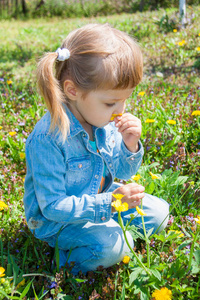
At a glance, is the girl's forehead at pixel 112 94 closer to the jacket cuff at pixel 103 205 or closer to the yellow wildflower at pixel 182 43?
the jacket cuff at pixel 103 205

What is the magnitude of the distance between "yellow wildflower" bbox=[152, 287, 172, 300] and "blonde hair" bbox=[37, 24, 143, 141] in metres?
0.83

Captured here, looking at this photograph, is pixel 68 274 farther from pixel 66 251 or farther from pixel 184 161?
pixel 184 161

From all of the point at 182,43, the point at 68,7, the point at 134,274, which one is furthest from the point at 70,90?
the point at 68,7

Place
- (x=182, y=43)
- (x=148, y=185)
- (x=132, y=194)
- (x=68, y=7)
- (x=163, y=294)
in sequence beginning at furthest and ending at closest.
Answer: (x=68, y=7) < (x=182, y=43) < (x=148, y=185) < (x=132, y=194) < (x=163, y=294)

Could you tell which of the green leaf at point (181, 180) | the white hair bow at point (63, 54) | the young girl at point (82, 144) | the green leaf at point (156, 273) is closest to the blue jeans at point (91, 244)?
the young girl at point (82, 144)

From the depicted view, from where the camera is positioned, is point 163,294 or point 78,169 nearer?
point 163,294

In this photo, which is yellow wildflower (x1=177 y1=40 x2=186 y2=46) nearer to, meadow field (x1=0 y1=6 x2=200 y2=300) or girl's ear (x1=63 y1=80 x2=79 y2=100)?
meadow field (x1=0 y1=6 x2=200 y2=300)

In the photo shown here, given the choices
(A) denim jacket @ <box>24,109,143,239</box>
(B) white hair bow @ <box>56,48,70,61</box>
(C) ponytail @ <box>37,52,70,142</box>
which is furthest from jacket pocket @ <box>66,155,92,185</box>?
(B) white hair bow @ <box>56,48,70,61</box>

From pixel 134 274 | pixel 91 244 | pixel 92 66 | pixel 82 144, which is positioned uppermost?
pixel 92 66

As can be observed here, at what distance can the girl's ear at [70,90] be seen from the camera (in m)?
1.61

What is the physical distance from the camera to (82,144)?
5.75ft

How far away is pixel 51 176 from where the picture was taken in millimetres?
1593

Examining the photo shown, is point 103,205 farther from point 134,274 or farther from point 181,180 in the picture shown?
point 181,180

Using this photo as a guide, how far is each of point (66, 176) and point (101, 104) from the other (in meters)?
0.43
